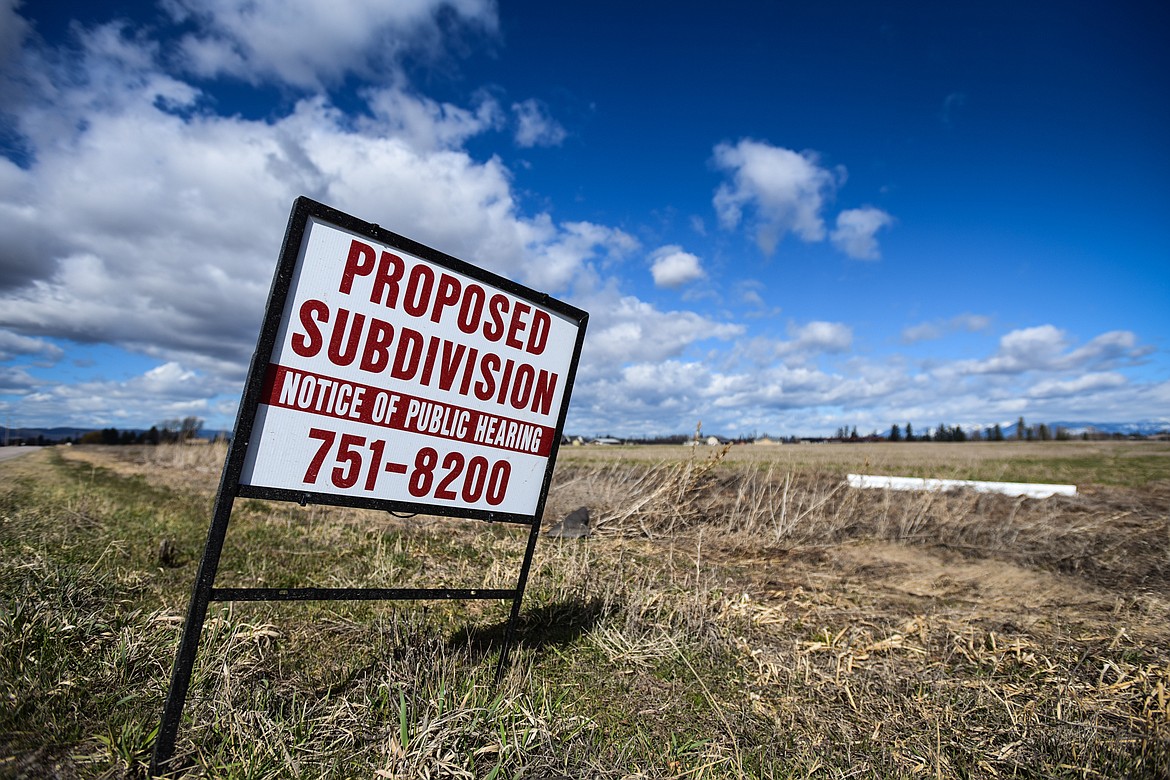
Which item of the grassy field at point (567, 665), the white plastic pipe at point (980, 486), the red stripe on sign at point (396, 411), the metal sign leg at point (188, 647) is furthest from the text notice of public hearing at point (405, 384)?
the white plastic pipe at point (980, 486)

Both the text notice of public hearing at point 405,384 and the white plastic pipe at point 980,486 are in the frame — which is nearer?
the text notice of public hearing at point 405,384

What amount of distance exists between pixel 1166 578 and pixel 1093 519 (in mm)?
4612

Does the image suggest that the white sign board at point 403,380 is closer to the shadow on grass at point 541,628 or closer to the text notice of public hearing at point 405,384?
the text notice of public hearing at point 405,384

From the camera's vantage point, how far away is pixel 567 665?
3.81m

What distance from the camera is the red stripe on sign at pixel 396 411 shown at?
2.70 meters

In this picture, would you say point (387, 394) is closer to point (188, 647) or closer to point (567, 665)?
point (188, 647)

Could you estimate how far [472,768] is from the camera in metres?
2.44

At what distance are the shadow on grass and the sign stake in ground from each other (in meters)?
0.64

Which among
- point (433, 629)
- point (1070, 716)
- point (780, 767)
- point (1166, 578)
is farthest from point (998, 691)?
point (1166, 578)

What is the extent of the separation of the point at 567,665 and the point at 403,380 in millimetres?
2193

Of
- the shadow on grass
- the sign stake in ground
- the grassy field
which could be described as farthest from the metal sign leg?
the shadow on grass

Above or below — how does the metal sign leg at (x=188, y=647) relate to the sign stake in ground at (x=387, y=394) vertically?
below

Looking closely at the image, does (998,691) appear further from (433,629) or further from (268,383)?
(268,383)

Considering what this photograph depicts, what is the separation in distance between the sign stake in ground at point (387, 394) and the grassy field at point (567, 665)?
50 cm
